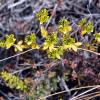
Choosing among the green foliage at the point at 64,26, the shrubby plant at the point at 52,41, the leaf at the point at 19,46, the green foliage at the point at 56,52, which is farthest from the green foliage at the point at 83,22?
the leaf at the point at 19,46

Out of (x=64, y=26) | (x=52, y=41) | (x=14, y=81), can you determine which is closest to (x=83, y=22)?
(x=64, y=26)

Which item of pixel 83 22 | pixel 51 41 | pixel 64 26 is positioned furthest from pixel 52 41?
pixel 83 22

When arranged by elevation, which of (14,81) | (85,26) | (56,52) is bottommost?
(14,81)

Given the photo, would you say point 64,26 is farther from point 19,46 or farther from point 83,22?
point 19,46

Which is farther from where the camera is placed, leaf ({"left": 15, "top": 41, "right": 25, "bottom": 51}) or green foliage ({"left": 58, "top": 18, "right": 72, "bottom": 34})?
leaf ({"left": 15, "top": 41, "right": 25, "bottom": 51})

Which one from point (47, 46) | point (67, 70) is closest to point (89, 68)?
point (67, 70)

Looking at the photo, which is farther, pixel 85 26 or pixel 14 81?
pixel 14 81

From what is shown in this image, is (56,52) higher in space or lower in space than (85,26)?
lower

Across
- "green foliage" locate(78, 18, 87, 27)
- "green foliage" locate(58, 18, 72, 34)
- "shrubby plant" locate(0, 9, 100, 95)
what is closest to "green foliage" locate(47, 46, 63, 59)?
"shrubby plant" locate(0, 9, 100, 95)

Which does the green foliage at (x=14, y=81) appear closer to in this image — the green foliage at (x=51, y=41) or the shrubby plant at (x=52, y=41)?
the shrubby plant at (x=52, y=41)

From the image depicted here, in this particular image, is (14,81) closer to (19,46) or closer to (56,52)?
(19,46)

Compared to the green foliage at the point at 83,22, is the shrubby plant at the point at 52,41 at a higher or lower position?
lower

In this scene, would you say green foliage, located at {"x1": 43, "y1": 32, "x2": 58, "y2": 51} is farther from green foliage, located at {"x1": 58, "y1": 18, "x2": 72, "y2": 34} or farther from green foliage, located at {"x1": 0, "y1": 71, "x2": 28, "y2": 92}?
green foliage, located at {"x1": 0, "y1": 71, "x2": 28, "y2": 92}

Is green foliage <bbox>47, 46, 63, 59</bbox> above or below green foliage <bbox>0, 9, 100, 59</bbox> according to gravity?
below
